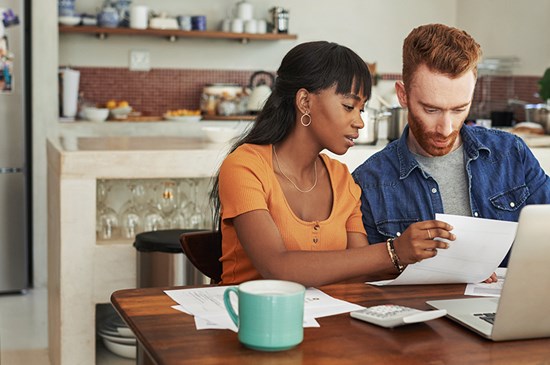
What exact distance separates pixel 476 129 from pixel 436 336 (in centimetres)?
98

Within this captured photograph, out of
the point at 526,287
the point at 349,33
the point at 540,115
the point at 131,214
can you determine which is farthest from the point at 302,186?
the point at 349,33

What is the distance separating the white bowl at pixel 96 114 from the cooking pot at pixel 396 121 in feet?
8.10

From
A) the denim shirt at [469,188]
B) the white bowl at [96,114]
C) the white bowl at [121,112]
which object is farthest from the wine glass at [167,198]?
the white bowl at [121,112]

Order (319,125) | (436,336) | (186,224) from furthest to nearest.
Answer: (186,224) → (319,125) → (436,336)

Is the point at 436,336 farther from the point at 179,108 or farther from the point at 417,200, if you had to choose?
the point at 179,108

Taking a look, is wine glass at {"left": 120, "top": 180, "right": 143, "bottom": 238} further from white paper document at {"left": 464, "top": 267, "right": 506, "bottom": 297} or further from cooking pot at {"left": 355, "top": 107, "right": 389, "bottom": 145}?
white paper document at {"left": 464, "top": 267, "right": 506, "bottom": 297}

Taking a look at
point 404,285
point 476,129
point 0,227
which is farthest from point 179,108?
point 404,285

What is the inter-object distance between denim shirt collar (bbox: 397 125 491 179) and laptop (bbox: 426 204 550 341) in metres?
0.79

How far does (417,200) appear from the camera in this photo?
2.20 m

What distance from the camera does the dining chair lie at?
85.4 inches

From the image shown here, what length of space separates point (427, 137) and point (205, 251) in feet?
2.10

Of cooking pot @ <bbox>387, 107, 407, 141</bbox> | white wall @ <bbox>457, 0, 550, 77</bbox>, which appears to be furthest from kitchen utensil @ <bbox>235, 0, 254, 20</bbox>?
cooking pot @ <bbox>387, 107, 407, 141</bbox>

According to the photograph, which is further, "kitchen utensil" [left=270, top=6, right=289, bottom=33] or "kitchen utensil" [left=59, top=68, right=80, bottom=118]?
"kitchen utensil" [left=270, top=6, right=289, bottom=33]

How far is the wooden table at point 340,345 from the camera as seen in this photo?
1294 millimetres
